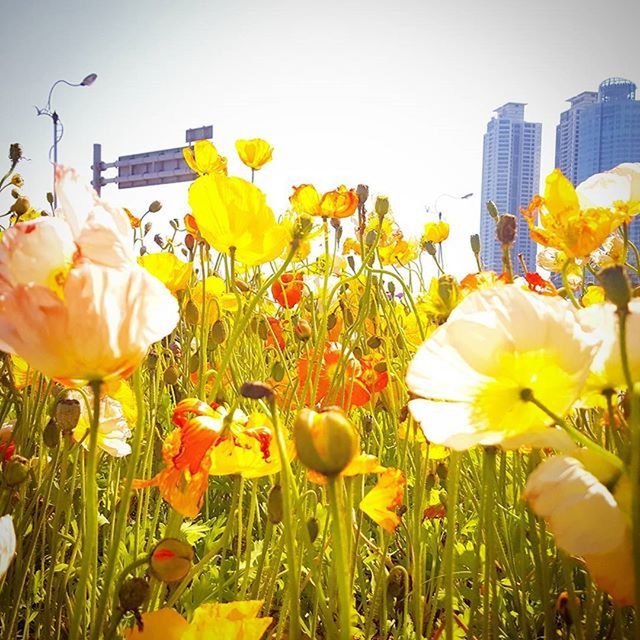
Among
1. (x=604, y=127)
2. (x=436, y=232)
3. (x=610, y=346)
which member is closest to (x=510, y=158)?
(x=604, y=127)

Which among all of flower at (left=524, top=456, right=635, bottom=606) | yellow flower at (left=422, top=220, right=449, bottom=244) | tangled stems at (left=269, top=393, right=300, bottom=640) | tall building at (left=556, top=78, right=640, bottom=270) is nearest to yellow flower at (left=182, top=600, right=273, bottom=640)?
tangled stems at (left=269, top=393, right=300, bottom=640)

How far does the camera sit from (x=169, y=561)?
470mm

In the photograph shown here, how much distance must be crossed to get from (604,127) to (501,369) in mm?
31789

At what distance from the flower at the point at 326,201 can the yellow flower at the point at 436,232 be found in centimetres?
67

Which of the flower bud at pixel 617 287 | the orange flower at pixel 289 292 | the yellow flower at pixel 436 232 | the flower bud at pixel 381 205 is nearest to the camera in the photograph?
the flower bud at pixel 617 287

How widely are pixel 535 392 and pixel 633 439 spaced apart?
0.09m

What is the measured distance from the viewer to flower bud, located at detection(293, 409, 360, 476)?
0.36 m

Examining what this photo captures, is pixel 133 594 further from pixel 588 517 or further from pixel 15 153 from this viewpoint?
pixel 15 153

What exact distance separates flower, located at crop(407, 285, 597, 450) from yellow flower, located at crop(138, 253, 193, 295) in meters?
0.55

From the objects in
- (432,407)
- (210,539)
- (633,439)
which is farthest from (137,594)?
(210,539)

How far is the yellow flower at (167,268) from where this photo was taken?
0.86 meters

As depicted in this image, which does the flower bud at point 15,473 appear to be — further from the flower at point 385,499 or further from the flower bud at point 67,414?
the flower at point 385,499

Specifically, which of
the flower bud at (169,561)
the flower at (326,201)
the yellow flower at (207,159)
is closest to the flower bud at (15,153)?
the yellow flower at (207,159)

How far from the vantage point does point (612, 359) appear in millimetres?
432
